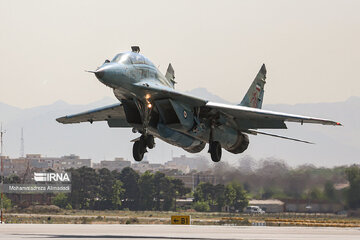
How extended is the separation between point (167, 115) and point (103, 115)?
5704 millimetres

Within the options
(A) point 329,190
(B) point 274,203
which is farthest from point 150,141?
(B) point 274,203

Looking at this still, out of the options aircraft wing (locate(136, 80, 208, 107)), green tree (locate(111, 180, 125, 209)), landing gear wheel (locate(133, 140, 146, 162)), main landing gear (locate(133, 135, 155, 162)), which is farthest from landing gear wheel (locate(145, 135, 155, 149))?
green tree (locate(111, 180, 125, 209))

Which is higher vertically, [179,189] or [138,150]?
[138,150]

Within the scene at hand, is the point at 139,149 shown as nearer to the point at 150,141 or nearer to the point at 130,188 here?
the point at 150,141

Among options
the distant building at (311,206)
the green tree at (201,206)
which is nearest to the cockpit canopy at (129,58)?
the distant building at (311,206)

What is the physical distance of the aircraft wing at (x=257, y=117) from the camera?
113 ft

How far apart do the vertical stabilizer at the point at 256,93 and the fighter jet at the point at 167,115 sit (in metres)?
3.44

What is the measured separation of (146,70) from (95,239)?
7785mm

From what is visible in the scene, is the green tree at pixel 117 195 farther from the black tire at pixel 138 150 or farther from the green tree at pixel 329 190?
the black tire at pixel 138 150

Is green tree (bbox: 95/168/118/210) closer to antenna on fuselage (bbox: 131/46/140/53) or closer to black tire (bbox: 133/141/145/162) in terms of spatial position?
black tire (bbox: 133/141/145/162)

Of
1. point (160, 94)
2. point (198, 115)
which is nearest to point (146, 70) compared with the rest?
point (160, 94)

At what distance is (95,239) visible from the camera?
30.9 meters

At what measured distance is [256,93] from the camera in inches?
1670

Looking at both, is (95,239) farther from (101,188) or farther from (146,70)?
(101,188)
